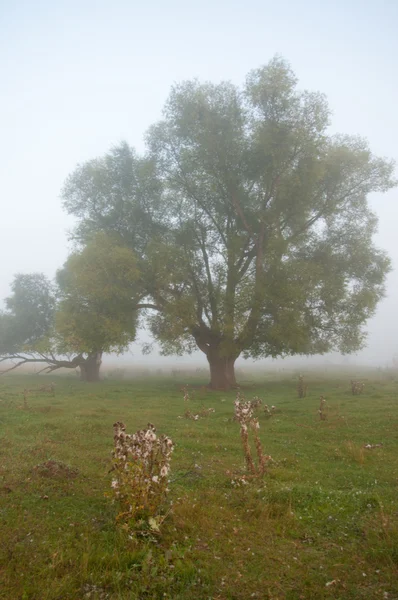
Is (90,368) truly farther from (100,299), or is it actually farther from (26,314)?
(100,299)

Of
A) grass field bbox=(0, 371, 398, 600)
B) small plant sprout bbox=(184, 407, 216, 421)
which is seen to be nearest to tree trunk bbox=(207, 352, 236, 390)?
small plant sprout bbox=(184, 407, 216, 421)

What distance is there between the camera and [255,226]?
3238 cm

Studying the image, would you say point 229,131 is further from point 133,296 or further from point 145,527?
point 145,527

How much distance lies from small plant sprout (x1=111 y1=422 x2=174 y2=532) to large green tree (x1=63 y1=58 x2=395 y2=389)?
2082 cm

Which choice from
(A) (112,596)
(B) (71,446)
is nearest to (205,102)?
(B) (71,446)

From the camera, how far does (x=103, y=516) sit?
298 inches

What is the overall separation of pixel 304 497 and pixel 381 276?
27413mm

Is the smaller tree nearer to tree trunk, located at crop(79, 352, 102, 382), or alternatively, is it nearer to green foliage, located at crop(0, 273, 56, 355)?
tree trunk, located at crop(79, 352, 102, 382)

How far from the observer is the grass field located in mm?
5531

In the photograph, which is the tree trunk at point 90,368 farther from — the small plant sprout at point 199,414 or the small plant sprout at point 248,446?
the small plant sprout at point 248,446

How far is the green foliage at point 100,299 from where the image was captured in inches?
1152

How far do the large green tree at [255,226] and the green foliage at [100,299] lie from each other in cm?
237

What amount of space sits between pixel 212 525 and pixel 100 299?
988 inches

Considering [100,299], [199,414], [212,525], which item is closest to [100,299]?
[100,299]
